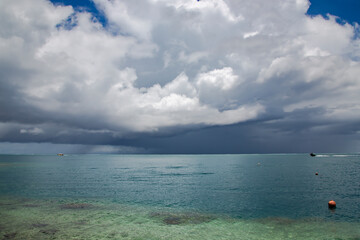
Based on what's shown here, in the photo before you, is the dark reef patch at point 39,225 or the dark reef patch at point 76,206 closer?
the dark reef patch at point 39,225

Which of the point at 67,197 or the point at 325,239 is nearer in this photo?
the point at 325,239

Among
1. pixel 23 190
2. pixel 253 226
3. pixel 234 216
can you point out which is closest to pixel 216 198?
pixel 234 216

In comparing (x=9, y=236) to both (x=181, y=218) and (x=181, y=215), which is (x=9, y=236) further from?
(x=181, y=215)

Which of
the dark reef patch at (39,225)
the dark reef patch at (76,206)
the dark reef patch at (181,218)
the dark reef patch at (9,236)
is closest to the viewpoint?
the dark reef patch at (9,236)

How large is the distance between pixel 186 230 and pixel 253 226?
8.97 metres

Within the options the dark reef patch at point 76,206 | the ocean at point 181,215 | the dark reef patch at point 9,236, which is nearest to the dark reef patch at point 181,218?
the ocean at point 181,215

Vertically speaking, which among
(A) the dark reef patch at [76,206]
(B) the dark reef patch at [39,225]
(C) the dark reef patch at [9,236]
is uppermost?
(C) the dark reef patch at [9,236]

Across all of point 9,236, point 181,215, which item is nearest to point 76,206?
point 9,236

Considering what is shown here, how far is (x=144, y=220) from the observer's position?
104ft

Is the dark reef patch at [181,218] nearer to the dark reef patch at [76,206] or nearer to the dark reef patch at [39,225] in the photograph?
the dark reef patch at [76,206]

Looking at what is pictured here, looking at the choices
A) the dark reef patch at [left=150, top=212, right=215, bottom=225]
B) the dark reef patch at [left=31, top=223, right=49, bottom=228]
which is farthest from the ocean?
the dark reef patch at [left=31, top=223, right=49, bottom=228]

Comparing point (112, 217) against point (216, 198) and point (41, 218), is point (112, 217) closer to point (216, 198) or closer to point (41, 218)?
point (41, 218)

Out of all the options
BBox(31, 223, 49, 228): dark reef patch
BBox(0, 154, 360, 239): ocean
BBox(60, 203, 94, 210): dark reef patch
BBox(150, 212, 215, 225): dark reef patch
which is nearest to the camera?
BBox(0, 154, 360, 239): ocean

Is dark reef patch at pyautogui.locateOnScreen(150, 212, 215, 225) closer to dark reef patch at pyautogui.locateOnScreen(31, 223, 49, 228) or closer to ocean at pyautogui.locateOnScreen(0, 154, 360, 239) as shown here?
ocean at pyautogui.locateOnScreen(0, 154, 360, 239)
